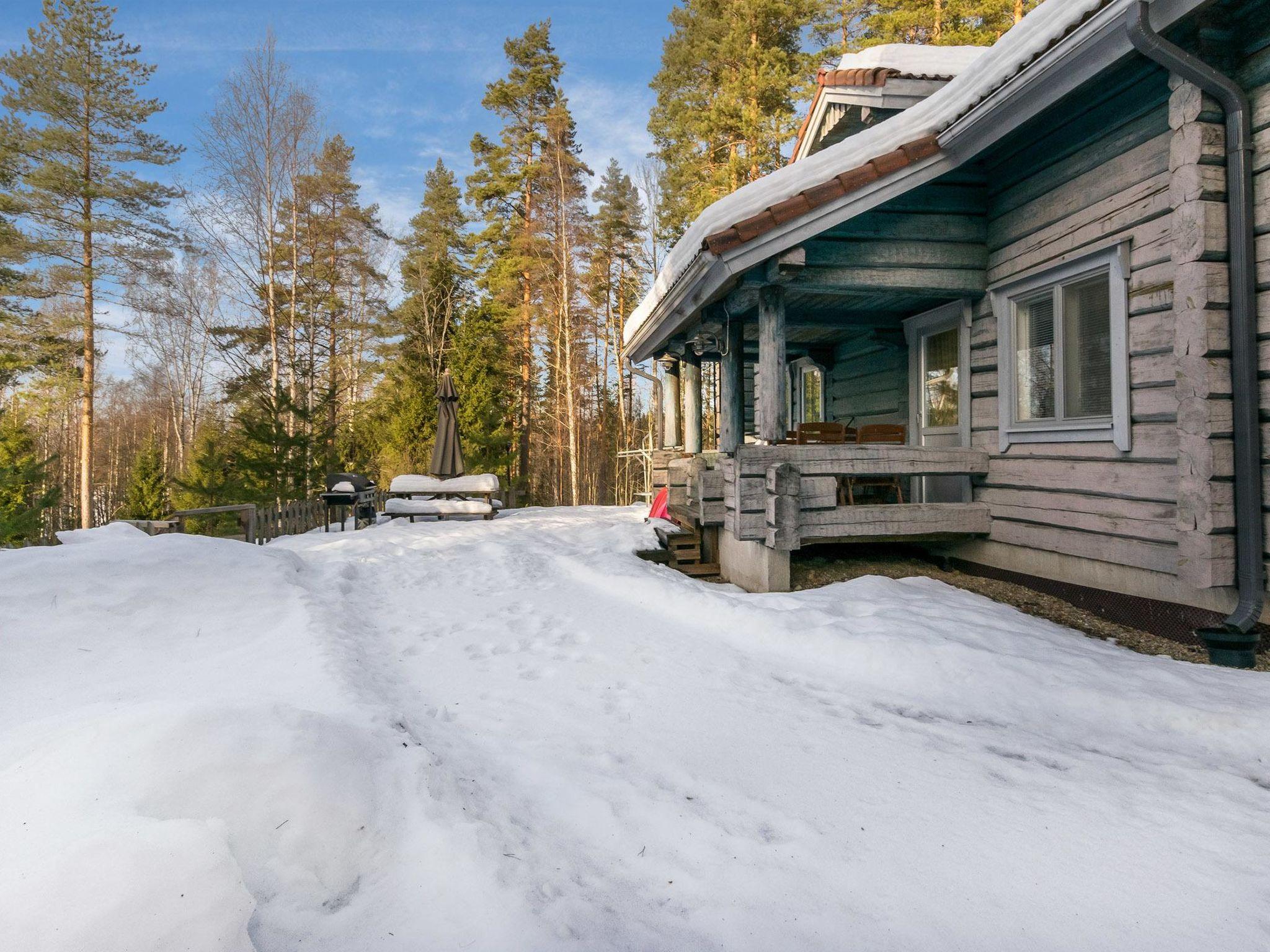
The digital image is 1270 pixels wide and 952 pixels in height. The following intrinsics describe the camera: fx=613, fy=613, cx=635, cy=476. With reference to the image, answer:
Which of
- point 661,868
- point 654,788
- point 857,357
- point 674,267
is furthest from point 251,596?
point 857,357

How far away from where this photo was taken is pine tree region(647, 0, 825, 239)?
57.4 ft

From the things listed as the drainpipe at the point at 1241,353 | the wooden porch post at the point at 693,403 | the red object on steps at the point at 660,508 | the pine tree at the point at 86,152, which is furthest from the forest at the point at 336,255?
the drainpipe at the point at 1241,353

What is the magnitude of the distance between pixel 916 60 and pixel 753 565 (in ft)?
24.0

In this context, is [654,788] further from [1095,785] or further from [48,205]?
[48,205]

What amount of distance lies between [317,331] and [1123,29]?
21.3 m

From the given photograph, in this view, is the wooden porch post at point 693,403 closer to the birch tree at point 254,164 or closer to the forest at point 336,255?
the forest at point 336,255

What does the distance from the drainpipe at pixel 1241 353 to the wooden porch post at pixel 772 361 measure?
294cm

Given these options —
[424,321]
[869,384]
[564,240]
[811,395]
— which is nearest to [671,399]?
[811,395]

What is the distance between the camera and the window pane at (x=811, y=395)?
37.6 ft

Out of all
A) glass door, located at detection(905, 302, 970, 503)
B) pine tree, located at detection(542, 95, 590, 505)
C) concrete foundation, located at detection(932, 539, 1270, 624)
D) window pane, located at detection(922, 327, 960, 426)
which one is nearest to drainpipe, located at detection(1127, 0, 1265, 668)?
concrete foundation, located at detection(932, 539, 1270, 624)

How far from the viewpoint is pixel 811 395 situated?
1170 centimetres

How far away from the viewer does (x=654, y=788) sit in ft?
8.04

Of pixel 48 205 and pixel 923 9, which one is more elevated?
pixel 923 9

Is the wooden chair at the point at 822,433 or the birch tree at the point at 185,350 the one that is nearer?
the wooden chair at the point at 822,433
